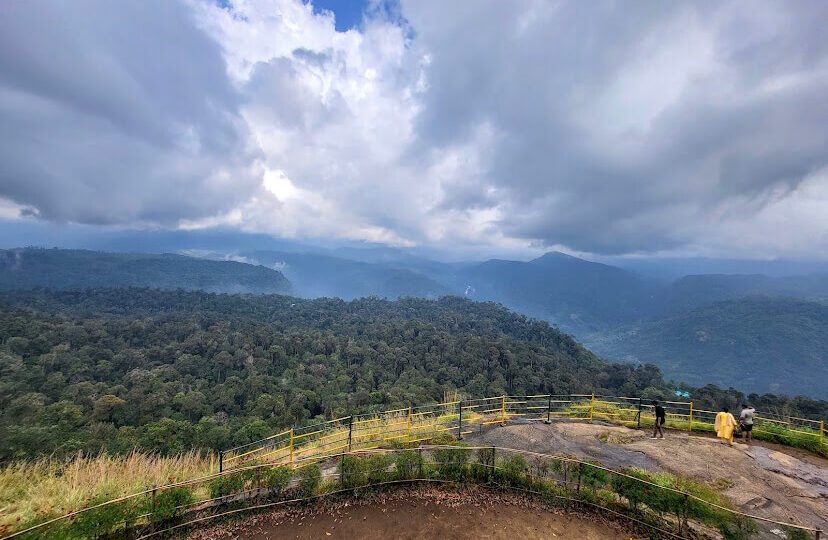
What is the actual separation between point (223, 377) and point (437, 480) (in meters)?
62.6

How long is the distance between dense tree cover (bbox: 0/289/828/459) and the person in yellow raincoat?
35270 millimetres

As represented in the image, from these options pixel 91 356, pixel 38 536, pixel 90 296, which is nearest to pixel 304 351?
pixel 91 356

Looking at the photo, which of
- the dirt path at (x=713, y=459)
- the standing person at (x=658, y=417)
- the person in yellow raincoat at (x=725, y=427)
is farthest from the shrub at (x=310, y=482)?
the person in yellow raincoat at (x=725, y=427)

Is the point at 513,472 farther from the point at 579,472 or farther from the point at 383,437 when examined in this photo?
the point at 383,437

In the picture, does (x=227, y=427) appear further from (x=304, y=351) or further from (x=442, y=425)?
(x=304, y=351)

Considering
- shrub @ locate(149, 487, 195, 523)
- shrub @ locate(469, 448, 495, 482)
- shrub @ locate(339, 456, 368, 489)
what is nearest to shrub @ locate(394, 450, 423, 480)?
shrub @ locate(339, 456, 368, 489)

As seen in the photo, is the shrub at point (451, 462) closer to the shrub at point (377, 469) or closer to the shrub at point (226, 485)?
the shrub at point (377, 469)

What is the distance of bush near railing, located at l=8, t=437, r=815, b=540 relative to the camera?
7930 millimetres

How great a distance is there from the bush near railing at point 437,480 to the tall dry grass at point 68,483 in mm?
800

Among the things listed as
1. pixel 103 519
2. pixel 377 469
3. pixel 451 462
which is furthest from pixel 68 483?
pixel 451 462

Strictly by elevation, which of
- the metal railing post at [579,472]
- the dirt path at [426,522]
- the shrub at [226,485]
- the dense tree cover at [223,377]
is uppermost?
the metal railing post at [579,472]

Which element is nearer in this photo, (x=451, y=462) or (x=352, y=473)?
(x=352, y=473)

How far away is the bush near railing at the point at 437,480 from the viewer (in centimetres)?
793

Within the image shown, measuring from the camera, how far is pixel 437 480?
10484 mm
